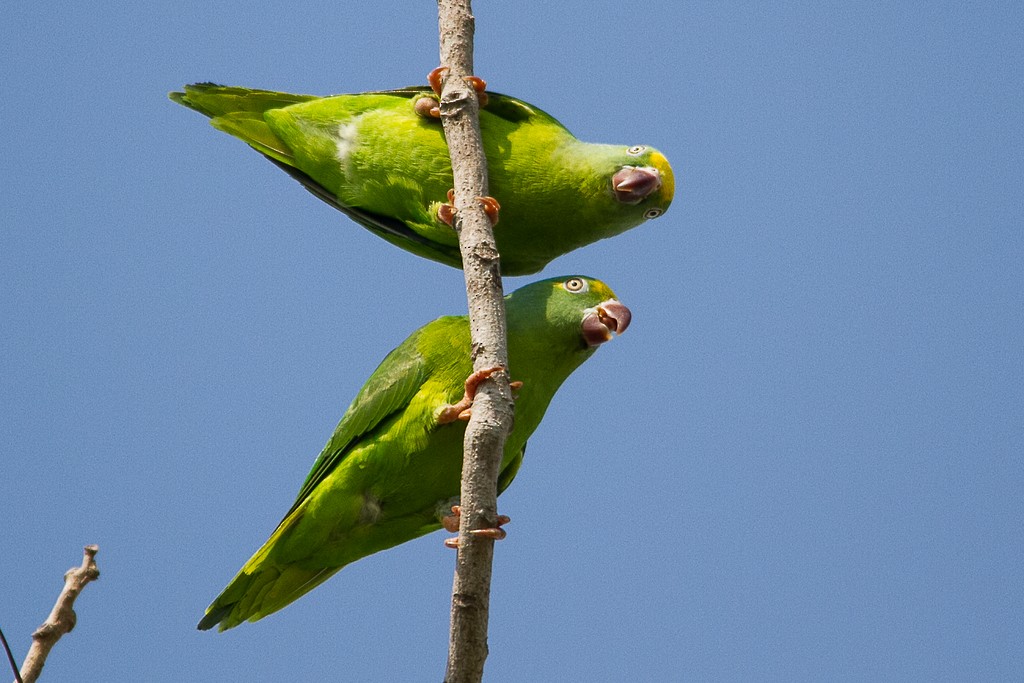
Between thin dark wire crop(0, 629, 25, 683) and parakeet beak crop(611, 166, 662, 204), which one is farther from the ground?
parakeet beak crop(611, 166, 662, 204)

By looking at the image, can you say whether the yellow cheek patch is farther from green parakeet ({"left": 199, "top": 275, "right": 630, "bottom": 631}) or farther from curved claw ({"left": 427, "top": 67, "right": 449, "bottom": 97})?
curved claw ({"left": 427, "top": 67, "right": 449, "bottom": 97})

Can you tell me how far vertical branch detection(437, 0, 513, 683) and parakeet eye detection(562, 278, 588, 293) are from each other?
1166 millimetres

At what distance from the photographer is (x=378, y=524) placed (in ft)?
17.8

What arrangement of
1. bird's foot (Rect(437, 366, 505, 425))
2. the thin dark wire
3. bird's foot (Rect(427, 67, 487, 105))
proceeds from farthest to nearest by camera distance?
bird's foot (Rect(427, 67, 487, 105)), bird's foot (Rect(437, 366, 505, 425)), the thin dark wire

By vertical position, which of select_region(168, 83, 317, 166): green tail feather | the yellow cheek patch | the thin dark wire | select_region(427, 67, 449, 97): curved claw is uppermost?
select_region(168, 83, 317, 166): green tail feather

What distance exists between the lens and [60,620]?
12.7ft

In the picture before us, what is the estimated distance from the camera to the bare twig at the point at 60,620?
150 inches

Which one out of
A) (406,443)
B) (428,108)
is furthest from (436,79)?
(406,443)

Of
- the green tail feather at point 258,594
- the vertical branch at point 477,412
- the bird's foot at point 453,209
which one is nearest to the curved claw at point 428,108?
the bird's foot at point 453,209

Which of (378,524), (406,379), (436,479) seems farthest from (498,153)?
(378,524)

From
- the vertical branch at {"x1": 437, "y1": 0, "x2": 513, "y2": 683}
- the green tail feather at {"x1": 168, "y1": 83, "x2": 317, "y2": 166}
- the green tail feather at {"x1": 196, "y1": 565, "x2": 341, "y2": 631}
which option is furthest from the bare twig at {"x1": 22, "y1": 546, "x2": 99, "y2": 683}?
the green tail feather at {"x1": 168, "y1": 83, "x2": 317, "y2": 166}

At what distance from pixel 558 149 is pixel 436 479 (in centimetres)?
184

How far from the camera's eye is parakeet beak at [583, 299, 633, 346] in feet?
17.8

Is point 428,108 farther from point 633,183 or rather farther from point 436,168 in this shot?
point 633,183
